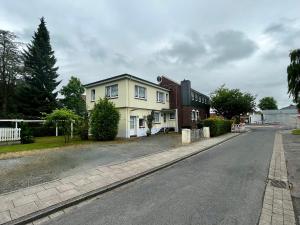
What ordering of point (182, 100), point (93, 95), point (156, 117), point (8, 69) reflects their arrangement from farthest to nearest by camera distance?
1. point (8, 69)
2. point (182, 100)
3. point (156, 117)
4. point (93, 95)

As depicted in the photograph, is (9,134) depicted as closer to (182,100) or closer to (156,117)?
(156,117)

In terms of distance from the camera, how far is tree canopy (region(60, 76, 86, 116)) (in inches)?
1608

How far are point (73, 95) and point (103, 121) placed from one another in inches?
1100

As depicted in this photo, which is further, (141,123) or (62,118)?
(141,123)

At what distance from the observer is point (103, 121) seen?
56.5 feet

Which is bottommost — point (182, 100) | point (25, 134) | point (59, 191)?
point (59, 191)

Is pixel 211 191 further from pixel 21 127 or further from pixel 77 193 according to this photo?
pixel 21 127

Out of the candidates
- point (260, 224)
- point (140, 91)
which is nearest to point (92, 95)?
point (140, 91)

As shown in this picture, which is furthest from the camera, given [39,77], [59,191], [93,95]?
[39,77]

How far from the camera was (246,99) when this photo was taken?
34.6 m

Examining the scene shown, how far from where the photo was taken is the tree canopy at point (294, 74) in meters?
25.8

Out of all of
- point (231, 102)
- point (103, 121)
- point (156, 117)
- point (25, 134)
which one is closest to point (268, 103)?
point (231, 102)

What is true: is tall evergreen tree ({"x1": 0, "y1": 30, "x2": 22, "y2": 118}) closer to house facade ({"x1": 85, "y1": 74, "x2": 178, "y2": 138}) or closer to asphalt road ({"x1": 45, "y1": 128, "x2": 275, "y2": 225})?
house facade ({"x1": 85, "y1": 74, "x2": 178, "y2": 138})

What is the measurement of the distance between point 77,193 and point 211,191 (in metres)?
3.37
